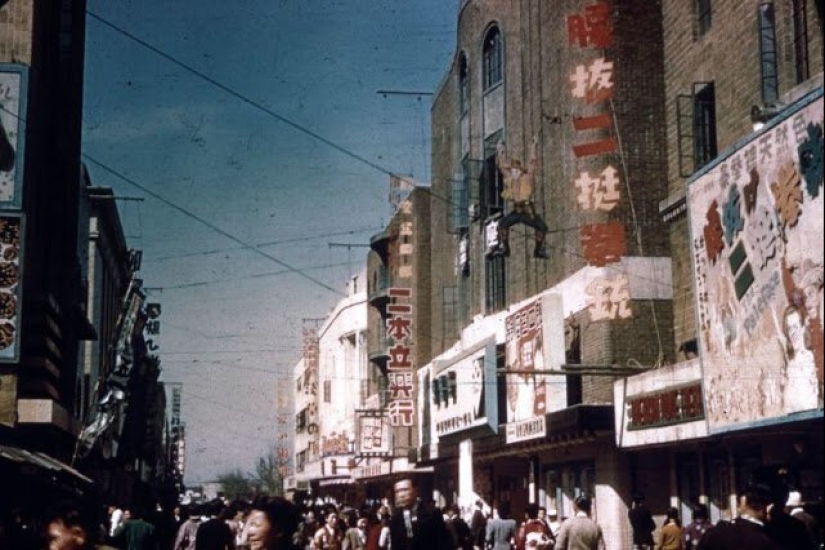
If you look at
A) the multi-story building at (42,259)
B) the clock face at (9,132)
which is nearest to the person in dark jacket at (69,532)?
the multi-story building at (42,259)

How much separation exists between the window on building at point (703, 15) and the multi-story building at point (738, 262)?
0.05m

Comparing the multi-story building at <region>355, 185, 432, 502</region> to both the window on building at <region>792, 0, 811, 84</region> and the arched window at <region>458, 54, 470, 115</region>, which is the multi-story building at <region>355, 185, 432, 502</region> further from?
the window on building at <region>792, 0, 811, 84</region>

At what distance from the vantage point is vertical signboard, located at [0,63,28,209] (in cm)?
2377

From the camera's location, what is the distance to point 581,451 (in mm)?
31922

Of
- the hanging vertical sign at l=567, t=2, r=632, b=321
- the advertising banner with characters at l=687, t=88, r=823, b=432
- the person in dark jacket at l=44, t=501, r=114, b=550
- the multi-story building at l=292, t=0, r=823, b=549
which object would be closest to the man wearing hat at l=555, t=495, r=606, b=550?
the multi-story building at l=292, t=0, r=823, b=549

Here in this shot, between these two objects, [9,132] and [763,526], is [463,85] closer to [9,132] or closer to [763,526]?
[9,132]

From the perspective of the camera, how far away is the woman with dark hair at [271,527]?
6656 mm

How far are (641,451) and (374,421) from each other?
99.7ft

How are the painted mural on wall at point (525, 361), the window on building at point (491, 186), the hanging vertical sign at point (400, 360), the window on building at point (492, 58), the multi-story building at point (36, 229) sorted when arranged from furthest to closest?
the hanging vertical sign at point (400, 360)
the window on building at point (492, 58)
the window on building at point (491, 186)
the painted mural on wall at point (525, 361)
the multi-story building at point (36, 229)

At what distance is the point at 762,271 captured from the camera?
16969 millimetres

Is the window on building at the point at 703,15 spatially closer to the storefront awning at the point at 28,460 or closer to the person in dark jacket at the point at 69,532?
the storefront awning at the point at 28,460

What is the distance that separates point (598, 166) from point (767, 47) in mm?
7885

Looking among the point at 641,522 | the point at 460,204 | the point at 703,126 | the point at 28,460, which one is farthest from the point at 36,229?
the point at 460,204

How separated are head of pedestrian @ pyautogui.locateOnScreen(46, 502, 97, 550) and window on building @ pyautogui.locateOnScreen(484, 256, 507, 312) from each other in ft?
105
